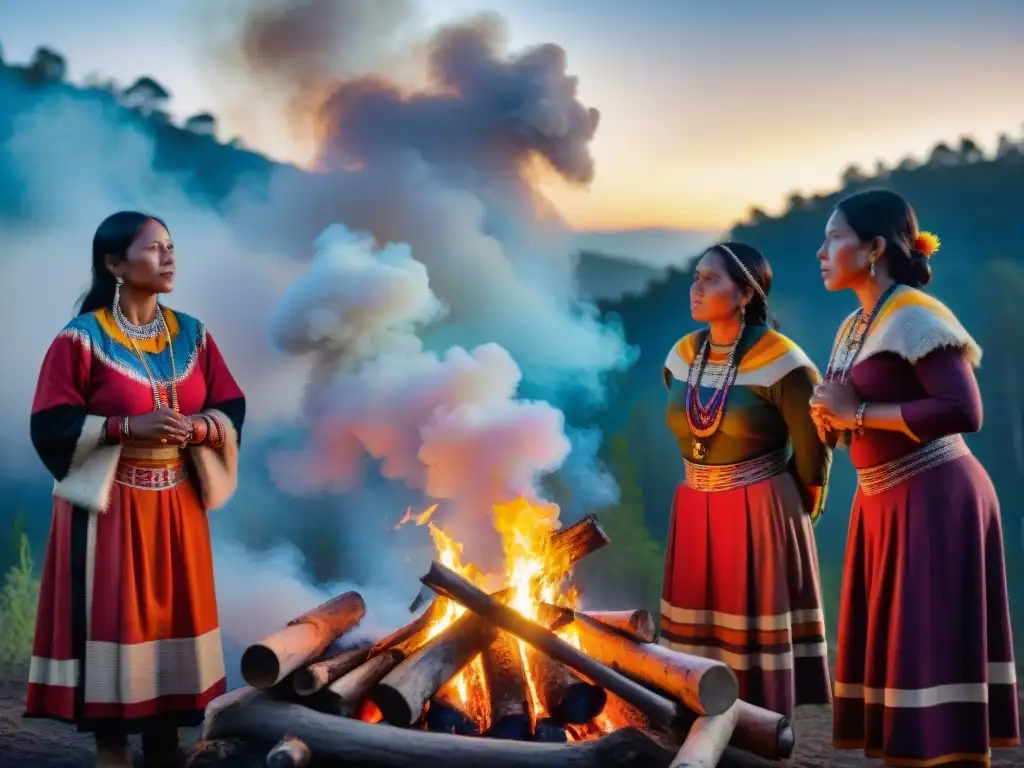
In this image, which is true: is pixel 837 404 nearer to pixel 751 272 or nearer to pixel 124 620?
pixel 751 272

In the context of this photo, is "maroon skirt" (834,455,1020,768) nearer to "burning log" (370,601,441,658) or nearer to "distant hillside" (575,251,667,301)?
"burning log" (370,601,441,658)

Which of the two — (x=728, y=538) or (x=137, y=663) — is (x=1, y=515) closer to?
(x=137, y=663)

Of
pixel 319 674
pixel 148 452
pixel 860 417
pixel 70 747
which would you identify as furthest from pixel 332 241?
pixel 860 417

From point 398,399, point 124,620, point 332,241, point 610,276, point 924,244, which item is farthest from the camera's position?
point 610,276

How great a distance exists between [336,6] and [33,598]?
4164mm

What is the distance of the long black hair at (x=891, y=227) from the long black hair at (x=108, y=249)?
102 inches

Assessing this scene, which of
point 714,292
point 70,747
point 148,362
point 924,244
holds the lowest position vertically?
point 70,747

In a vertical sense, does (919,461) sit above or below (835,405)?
below

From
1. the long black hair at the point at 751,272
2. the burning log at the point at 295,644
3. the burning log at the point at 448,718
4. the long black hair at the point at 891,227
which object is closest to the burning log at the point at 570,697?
the burning log at the point at 448,718

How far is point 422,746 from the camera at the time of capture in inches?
127

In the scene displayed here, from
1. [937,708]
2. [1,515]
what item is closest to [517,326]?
[1,515]

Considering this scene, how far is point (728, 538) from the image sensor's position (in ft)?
13.1

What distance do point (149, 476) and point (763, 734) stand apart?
2.38 metres

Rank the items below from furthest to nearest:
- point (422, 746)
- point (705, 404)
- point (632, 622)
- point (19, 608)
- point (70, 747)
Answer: point (19, 608)
point (70, 747)
point (705, 404)
point (632, 622)
point (422, 746)
